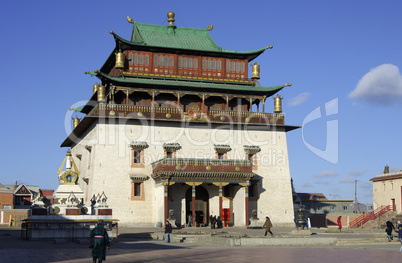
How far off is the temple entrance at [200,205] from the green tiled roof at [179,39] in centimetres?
1336

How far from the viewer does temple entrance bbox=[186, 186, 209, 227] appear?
165 ft

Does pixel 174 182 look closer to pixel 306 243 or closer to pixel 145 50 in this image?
pixel 145 50

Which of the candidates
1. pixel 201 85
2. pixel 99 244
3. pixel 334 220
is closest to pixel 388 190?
pixel 334 220

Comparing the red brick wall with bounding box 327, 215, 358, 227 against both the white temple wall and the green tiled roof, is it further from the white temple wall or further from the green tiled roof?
the green tiled roof

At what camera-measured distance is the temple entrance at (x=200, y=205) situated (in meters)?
50.2

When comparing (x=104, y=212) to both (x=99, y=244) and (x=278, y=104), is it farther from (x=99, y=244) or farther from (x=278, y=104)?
(x=278, y=104)

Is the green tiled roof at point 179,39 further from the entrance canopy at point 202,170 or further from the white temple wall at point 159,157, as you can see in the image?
the entrance canopy at point 202,170

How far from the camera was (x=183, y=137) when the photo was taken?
50.9 metres

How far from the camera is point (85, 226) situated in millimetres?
32906

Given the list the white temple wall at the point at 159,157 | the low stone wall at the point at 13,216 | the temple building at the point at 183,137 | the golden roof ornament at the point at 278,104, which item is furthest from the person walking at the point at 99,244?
the low stone wall at the point at 13,216

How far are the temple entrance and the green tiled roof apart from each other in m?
13.4

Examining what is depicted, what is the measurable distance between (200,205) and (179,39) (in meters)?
16.6

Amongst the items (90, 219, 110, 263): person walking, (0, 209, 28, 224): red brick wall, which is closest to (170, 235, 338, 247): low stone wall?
(90, 219, 110, 263): person walking

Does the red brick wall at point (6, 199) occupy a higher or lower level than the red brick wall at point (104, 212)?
higher
